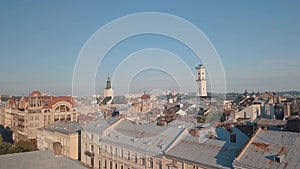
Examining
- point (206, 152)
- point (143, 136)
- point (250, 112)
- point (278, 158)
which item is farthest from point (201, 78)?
point (278, 158)

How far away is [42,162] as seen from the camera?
14891mm

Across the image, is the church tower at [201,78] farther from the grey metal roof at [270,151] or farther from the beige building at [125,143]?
the grey metal roof at [270,151]

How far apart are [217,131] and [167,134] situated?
425cm

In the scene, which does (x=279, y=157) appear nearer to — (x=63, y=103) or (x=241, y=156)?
(x=241, y=156)

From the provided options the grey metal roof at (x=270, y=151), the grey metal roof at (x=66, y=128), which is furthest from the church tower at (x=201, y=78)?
the grey metal roof at (x=270, y=151)

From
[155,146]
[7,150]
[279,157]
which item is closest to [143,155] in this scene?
[155,146]

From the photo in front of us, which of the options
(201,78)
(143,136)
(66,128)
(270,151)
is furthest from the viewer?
(201,78)

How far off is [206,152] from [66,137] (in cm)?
2204

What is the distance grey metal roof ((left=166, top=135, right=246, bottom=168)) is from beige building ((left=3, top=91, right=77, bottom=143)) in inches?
1469

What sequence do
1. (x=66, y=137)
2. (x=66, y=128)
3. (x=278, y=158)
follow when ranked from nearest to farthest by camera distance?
(x=278, y=158)
(x=66, y=137)
(x=66, y=128)

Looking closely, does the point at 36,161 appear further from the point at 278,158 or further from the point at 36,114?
the point at 36,114

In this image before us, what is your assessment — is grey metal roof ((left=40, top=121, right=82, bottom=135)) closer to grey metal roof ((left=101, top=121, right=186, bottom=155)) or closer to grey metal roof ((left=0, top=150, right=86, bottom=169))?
grey metal roof ((left=101, top=121, right=186, bottom=155))

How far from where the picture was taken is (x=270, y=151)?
16672 mm

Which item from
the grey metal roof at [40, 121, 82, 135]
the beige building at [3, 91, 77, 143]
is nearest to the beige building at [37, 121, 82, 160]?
the grey metal roof at [40, 121, 82, 135]
